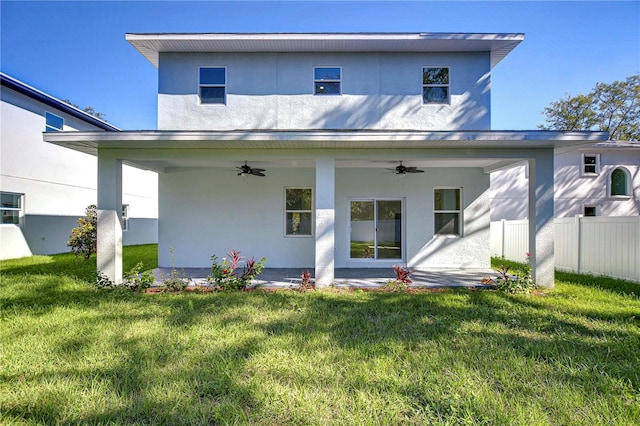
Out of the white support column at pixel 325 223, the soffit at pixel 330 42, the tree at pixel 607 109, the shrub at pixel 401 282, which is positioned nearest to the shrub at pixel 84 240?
the soffit at pixel 330 42

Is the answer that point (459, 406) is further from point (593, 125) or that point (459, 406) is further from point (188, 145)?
point (593, 125)

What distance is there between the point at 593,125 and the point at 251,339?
32.1 meters

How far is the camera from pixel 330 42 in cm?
892

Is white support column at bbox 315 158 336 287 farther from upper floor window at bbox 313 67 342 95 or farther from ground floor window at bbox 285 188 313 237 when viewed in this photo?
upper floor window at bbox 313 67 342 95

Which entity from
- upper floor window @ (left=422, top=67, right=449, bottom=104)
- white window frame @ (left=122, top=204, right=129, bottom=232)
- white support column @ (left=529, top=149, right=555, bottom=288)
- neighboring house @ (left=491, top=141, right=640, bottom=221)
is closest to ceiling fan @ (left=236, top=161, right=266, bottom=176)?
upper floor window @ (left=422, top=67, right=449, bottom=104)

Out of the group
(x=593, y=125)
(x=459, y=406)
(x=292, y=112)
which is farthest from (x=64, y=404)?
(x=593, y=125)

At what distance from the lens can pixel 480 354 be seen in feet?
12.0

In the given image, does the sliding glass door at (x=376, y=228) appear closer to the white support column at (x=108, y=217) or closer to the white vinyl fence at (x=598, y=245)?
the white vinyl fence at (x=598, y=245)

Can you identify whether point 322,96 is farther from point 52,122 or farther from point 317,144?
point 52,122

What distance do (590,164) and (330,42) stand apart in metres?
15.5

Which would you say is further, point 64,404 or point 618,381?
point 618,381

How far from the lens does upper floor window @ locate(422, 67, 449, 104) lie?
30.6 feet

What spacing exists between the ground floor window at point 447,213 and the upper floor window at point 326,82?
14.9 feet

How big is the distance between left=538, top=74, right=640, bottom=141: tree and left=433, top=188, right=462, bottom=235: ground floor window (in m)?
20.8
